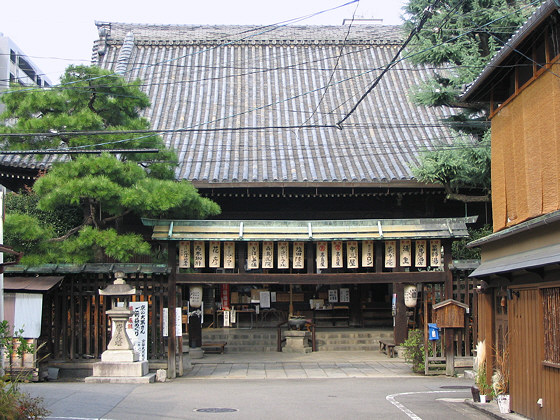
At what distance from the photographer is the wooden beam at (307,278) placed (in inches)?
687

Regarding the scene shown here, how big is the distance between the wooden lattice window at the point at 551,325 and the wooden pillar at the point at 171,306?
9.86m

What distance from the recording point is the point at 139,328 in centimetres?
1702

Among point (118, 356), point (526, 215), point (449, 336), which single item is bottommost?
point (118, 356)

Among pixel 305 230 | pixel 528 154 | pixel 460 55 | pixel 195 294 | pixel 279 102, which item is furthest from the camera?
pixel 279 102

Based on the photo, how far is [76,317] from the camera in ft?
57.4

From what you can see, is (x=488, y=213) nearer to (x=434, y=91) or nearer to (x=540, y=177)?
(x=434, y=91)

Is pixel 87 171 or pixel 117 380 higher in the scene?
pixel 87 171

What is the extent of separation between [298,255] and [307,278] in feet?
2.90

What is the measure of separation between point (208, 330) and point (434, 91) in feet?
44.1

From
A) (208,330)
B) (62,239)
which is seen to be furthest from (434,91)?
(208,330)

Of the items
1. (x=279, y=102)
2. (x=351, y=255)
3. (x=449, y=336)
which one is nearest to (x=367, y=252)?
(x=351, y=255)

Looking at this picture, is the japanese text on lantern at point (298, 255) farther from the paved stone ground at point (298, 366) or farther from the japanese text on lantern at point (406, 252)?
the paved stone ground at point (298, 366)

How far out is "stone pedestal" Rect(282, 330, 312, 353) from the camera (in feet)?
77.7

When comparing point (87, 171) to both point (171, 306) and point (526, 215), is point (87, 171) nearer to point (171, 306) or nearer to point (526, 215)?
point (171, 306)
